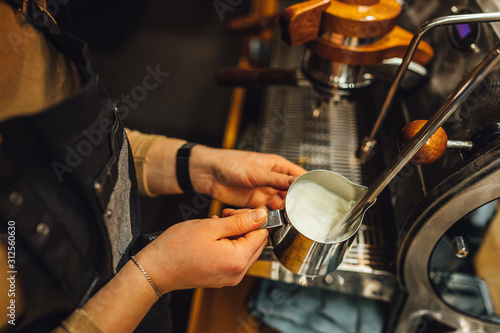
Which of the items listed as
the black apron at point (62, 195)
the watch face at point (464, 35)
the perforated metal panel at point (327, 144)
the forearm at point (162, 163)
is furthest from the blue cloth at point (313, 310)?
the watch face at point (464, 35)

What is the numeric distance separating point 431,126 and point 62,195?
1.75 ft

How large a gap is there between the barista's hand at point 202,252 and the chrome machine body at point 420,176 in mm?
219

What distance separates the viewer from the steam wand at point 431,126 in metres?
0.43

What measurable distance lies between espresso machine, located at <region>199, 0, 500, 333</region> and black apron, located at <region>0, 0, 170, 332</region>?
42 cm

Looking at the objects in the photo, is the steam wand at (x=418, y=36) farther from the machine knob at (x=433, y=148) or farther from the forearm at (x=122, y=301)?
the forearm at (x=122, y=301)

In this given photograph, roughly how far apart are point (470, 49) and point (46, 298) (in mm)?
877

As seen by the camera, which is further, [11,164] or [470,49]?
[470,49]

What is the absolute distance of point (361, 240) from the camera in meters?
0.85

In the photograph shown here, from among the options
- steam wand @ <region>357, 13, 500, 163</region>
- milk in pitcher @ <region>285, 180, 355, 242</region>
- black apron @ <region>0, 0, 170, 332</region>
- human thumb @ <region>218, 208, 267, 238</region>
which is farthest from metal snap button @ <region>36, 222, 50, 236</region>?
steam wand @ <region>357, 13, 500, 163</region>

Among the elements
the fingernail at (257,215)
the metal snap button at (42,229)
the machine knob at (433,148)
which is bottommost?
the fingernail at (257,215)

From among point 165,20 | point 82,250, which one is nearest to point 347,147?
point 82,250

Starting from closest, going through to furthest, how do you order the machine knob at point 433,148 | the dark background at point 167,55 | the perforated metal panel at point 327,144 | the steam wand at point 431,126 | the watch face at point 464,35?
the steam wand at point 431,126 < the machine knob at point 433,148 < the watch face at point 464,35 < the perforated metal panel at point 327,144 < the dark background at point 167,55

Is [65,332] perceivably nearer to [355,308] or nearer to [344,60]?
[344,60]

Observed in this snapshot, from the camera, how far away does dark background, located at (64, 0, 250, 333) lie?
2000 millimetres
